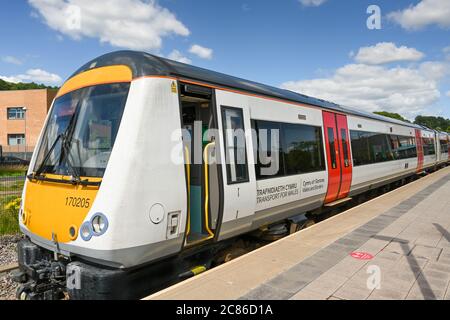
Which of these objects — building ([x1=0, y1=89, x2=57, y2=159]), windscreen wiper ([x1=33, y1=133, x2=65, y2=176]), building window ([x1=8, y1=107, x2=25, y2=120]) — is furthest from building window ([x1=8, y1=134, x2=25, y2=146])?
windscreen wiper ([x1=33, y1=133, x2=65, y2=176])

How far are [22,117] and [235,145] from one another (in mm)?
50450

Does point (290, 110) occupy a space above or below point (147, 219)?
above

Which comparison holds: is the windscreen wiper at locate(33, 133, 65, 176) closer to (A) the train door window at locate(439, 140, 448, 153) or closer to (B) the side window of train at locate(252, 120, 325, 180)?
(B) the side window of train at locate(252, 120, 325, 180)

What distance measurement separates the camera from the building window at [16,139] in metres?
46.3

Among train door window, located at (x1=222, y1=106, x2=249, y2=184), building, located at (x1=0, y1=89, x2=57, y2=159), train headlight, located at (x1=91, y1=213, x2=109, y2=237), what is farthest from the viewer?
building, located at (x1=0, y1=89, x2=57, y2=159)

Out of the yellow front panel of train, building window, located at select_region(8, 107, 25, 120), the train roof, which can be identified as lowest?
the yellow front panel of train

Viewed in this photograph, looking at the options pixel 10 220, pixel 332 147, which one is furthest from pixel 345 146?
pixel 10 220

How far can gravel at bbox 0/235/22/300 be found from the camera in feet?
16.2

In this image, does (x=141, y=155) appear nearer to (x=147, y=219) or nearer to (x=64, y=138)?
(x=147, y=219)

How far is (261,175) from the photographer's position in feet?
17.8

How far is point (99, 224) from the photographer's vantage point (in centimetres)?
342
